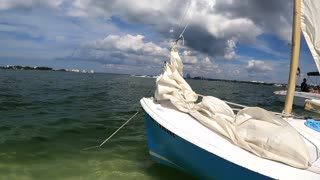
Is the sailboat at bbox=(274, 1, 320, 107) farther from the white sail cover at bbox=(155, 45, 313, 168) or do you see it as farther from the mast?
the white sail cover at bbox=(155, 45, 313, 168)

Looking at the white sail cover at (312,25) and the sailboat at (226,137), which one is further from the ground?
the white sail cover at (312,25)

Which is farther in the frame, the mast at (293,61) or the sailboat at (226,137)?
→ the mast at (293,61)

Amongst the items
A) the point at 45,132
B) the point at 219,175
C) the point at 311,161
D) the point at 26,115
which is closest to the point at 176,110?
the point at 219,175

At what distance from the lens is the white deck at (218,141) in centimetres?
481

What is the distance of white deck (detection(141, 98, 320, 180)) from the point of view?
4807mm

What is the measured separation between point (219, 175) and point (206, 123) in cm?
160

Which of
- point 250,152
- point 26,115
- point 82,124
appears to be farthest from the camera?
point 26,115

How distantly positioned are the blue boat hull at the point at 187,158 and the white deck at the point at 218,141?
0.29ft

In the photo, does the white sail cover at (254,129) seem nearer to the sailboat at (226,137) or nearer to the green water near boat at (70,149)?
the sailboat at (226,137)

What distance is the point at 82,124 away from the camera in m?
14.0

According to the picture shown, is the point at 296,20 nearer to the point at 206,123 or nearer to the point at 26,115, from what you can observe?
the point at 206,123

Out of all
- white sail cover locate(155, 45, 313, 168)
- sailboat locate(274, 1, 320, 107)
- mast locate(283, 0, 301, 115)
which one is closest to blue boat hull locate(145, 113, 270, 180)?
→ white sail cover locate(155, 45, 313, 168)

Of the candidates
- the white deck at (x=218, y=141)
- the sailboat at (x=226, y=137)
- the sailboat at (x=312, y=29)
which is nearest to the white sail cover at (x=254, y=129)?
the sailboat at (x=226, y=137)

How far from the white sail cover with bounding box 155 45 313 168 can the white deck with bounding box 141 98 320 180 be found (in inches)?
4.7
